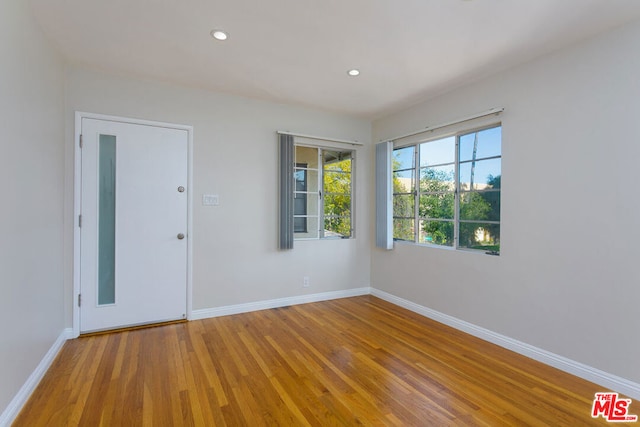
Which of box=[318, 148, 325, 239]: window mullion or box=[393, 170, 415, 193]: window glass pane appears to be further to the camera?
box=[318, 148, 325, 239]: window mullion

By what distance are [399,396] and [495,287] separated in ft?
5.01

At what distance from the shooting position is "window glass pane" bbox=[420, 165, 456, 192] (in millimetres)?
3461

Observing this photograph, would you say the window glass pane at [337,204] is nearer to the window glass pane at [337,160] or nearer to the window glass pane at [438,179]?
the window glass pane at [337,160]

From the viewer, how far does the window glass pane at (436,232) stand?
3506mm

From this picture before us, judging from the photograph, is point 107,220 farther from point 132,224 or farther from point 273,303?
point 273,303

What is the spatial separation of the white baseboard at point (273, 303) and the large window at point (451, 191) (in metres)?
1.04

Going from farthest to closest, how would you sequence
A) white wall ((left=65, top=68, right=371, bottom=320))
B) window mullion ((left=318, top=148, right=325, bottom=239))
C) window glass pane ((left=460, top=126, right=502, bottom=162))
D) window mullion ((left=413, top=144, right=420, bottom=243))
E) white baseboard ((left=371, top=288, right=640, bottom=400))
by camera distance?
1. window mullion ((left=318, top=148, right=325, bottom=239))
2. window mullion ((left=413, top=144, right=420, bottom=243))
3. white wall ((left=65, top=68, right=371, bottom=320))
4. window glass pane ((left=460, top=126, right=502, bottom=162))
5. white baseboard ((left=371, top=288, right=640, bottom=400))

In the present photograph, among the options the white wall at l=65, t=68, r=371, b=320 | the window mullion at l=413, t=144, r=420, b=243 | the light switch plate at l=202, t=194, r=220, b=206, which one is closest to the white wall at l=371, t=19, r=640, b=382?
the window mullion at l=413, t=144, r=420, b=243

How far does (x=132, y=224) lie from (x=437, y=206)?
130 inches

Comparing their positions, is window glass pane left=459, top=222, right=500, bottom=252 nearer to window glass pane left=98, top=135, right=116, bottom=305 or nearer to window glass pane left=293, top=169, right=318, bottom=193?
window glass pane left=293, top=169, right=318, bottom=193

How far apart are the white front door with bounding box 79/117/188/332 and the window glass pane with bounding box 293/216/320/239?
1389 millimetres

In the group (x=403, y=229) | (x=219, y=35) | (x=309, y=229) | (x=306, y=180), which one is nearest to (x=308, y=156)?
(x=306, y=180)

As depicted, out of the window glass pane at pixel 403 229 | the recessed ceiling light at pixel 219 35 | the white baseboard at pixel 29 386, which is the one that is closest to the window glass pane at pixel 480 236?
the window glass pane at pixel 403 229

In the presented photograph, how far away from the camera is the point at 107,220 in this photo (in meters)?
3.12
